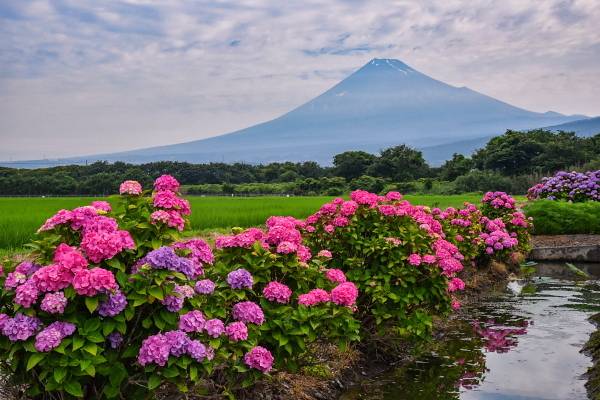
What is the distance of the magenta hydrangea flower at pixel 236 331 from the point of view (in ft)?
15.7

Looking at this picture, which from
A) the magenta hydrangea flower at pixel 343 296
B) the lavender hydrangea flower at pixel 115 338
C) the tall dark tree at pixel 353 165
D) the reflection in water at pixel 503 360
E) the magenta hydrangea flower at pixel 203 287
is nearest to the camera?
the lavender hydrangea flower at pixel 115 338

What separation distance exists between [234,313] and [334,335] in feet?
3.44

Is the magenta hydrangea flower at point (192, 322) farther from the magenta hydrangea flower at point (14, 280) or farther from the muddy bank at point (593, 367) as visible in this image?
the muddy bank at point (593, 367)

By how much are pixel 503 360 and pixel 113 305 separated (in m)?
5.78

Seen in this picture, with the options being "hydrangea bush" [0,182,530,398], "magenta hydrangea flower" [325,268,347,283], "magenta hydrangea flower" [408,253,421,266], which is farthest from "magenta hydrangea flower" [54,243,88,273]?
"magenta hydrangea flower" [408,253,421,266]

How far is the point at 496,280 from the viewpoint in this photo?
1434cm

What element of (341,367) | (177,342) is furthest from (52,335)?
(341,367)

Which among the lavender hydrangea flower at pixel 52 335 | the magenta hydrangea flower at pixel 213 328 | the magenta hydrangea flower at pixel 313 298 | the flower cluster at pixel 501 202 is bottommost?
the flower cluster at pixel 501 202

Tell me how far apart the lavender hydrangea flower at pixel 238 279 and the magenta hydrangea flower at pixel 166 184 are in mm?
836

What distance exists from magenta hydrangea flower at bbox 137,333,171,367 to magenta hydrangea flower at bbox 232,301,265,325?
2.87ft

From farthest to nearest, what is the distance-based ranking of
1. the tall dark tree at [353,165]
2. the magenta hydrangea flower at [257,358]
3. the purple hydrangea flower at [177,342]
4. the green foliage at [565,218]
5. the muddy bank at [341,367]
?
the tall dark tree at [353,165] < the green foliage at [565,218] < the muddy bank at [341,367] < the magenta hydrangea flower at [257,358] < the purple hydrangea flower at [177,342]

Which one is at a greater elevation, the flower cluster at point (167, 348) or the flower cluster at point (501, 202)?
the flower cluster at point (167, 348)

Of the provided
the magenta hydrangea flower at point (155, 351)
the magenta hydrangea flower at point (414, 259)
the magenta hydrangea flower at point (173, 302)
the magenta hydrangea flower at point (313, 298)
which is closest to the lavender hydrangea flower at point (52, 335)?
the magenta hydrangea flower at point (155, 351)

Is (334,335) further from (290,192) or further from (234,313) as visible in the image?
(290,192)
